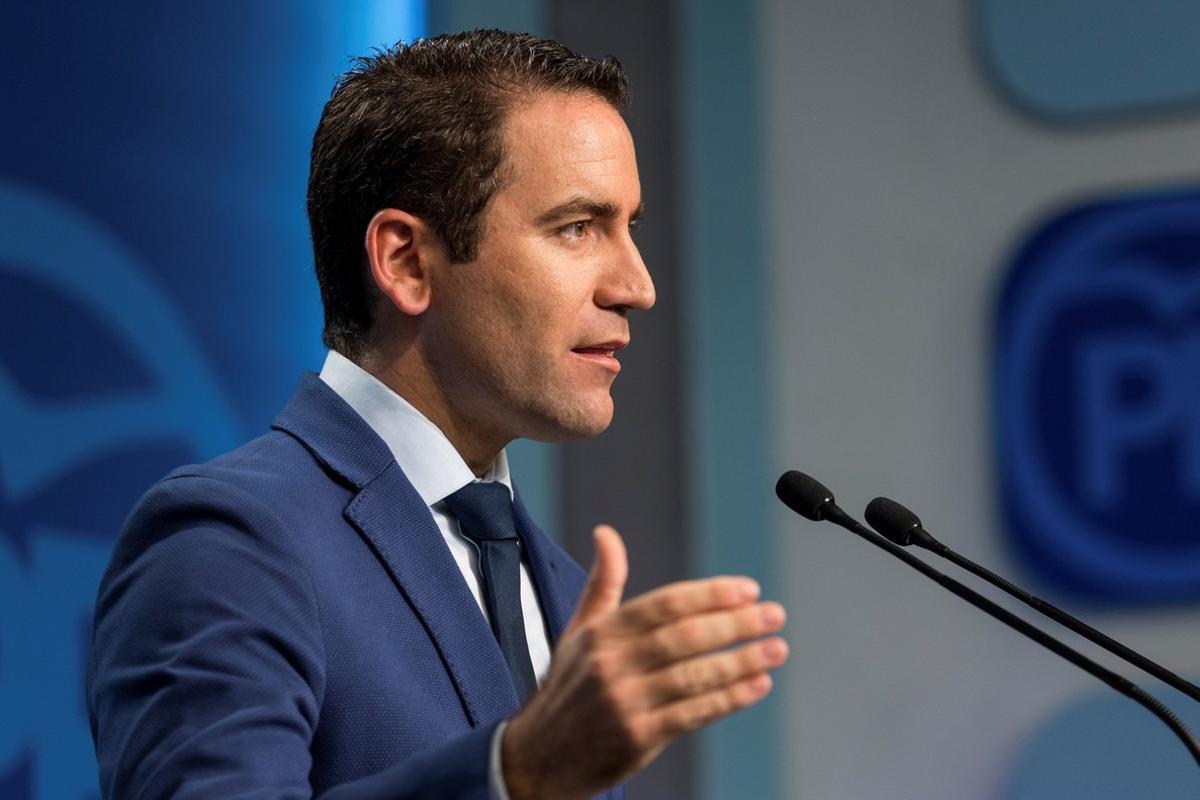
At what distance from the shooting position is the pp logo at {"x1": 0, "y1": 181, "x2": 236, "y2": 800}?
240 centimetres

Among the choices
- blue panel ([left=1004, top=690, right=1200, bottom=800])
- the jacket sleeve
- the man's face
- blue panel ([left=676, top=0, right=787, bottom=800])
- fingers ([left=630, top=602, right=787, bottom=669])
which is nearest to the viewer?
fingers ([left=630, top=602, right=787, bottom=669])

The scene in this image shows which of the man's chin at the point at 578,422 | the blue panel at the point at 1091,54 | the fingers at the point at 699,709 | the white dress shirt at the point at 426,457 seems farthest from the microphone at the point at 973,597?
the blue panel at the point at 1091,54

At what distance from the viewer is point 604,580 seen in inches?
40.3

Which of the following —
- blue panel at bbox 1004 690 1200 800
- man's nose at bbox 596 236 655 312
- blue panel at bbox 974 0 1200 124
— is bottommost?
blue panel at bbox 1004 690 1200 800

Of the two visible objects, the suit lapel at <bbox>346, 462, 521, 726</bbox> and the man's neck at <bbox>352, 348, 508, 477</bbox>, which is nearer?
the suit lapel at <bbox>346, 462, 521, 726</bbox>

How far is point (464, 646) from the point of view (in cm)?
141

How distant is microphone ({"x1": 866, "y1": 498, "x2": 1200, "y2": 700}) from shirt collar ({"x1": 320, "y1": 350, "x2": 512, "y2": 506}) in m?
0.44

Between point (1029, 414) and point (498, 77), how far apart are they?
197 centimetres

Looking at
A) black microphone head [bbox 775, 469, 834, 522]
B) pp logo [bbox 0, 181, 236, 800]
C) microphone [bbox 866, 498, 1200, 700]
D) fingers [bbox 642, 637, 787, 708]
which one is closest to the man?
fingers [bbox 642, 637, 787, 708]

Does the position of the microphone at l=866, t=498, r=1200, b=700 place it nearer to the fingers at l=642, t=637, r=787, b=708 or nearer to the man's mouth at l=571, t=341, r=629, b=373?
the man's mouth at l=571, t=341, r=629, b=373

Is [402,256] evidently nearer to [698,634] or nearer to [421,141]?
[421,141]

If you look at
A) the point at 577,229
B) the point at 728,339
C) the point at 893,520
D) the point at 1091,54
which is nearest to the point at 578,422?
the point at 577,229

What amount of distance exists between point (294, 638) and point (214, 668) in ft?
0.28

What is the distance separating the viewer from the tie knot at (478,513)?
1565 millimetres
